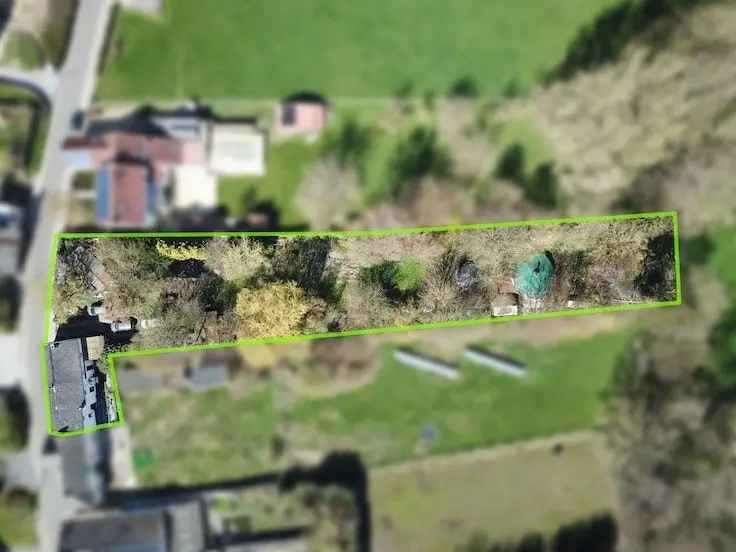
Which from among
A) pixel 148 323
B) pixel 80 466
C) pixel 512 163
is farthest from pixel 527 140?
pixel 80 466

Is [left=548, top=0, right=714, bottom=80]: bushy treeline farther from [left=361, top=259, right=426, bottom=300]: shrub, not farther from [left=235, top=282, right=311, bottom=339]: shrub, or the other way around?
[left=235, top=282, right=311, bottom=339]: shrub

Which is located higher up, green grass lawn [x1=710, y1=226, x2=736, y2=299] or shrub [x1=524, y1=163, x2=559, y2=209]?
shrub [x1=524, y1=163, x2=559, y2=209]

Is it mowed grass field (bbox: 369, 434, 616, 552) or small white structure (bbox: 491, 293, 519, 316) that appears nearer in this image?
small white structure (bbox: 491, 293, 519, 316)

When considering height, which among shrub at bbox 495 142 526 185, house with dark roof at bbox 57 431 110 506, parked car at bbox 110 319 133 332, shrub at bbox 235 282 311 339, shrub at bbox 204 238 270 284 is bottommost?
house with dark roof at bbox 57 431 110 506

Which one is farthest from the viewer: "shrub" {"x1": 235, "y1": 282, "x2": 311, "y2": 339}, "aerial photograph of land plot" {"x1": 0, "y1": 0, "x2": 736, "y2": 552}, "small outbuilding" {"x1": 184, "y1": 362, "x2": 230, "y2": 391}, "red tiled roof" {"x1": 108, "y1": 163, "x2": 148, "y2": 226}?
"small outbuilding" {"x1": 184, "y1": 362, "x2": 230, "y2": 391}

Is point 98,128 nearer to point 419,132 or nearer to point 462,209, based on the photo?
point 419,132

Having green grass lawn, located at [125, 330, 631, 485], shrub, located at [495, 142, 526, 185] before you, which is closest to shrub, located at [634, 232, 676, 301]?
green grass lawn, located at [125, 330, 631, 485]

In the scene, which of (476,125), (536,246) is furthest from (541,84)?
(536,246)
